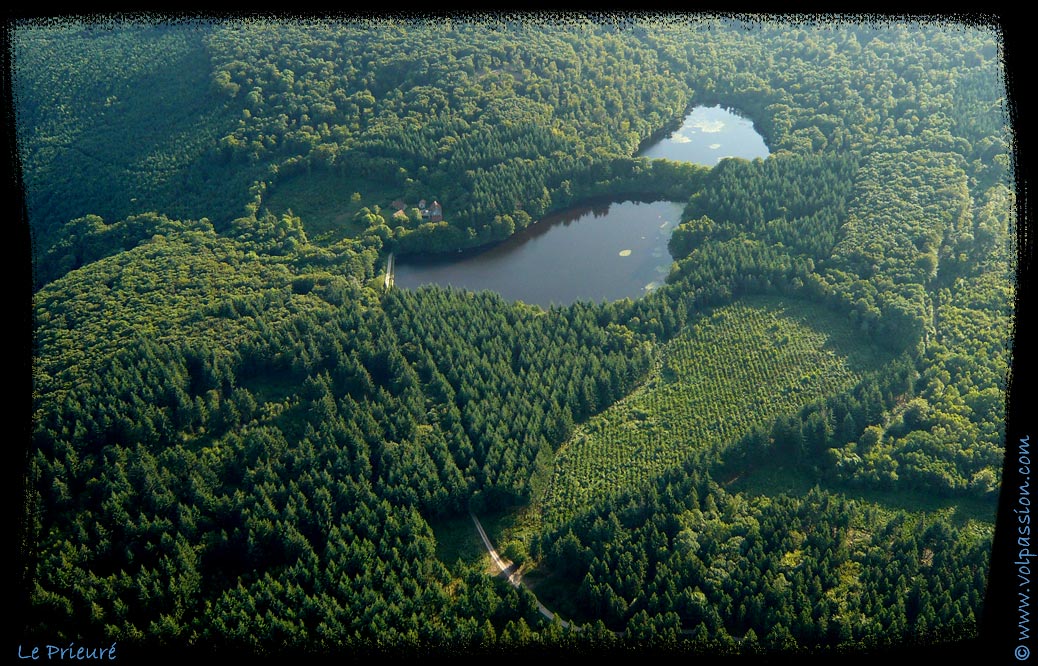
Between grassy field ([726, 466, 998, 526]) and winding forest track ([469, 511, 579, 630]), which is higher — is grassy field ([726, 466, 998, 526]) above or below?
above

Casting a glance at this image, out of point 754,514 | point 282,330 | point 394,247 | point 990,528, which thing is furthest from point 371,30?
point 990,528

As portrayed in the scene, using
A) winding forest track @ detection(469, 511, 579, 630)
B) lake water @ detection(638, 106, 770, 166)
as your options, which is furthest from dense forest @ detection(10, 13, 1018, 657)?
lake water @ detection(638, 106, 770, 166)

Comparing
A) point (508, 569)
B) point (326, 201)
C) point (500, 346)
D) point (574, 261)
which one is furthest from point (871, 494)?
point (326, 201)

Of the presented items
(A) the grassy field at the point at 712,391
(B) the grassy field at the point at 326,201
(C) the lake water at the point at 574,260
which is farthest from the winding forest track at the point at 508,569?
(B) the grassy field at the point at 326,201

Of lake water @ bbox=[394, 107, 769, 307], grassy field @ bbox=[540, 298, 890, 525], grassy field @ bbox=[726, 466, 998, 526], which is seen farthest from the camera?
lake water @ bbox=[394, 107, 769, 307]

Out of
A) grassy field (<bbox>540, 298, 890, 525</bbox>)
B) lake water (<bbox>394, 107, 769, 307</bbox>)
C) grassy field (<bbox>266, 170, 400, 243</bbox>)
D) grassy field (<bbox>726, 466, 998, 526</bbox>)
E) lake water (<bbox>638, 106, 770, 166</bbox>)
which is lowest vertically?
grassy field (<bbox>726, 466, 998, 526</bbox>)

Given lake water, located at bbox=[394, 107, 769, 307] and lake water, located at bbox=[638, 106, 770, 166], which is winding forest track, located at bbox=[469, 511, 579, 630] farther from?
lake water, located at bbox=[638, 106, 770, 166]

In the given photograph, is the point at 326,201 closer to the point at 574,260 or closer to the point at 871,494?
the point at 574,260
